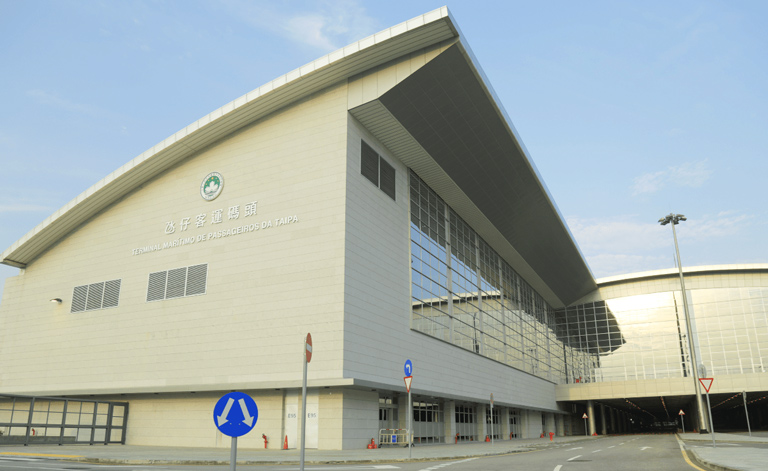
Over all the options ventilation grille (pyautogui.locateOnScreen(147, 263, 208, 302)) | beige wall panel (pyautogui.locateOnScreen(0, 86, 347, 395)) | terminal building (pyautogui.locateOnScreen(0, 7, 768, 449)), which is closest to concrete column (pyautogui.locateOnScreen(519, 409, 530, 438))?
terminal building (pyautogui.locateOnScreen(0, 7, 768, 449))

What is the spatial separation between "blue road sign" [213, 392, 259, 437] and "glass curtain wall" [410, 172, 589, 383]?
26.2m

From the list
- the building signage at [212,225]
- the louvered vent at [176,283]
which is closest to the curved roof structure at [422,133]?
the building signage at [212,225]

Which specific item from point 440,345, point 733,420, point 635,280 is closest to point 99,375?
point 440,345

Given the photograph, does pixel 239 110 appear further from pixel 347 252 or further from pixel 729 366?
pixel 729 366

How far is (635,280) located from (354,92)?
5060cm

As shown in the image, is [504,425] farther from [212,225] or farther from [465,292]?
[212,225]

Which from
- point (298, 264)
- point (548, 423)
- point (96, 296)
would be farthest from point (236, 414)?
point (548, 423)

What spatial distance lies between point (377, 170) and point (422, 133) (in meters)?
3.13

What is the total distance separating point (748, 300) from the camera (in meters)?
62.6

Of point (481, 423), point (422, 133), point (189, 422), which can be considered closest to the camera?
point (189, 422)

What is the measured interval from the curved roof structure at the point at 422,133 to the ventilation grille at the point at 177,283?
6.68 metres

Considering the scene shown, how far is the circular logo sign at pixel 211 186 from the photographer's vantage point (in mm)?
31734

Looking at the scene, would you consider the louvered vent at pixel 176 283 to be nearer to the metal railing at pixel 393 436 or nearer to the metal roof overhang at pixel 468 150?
the metal roof overhang at pixel 468 150

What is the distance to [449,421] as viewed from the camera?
36.2 m
